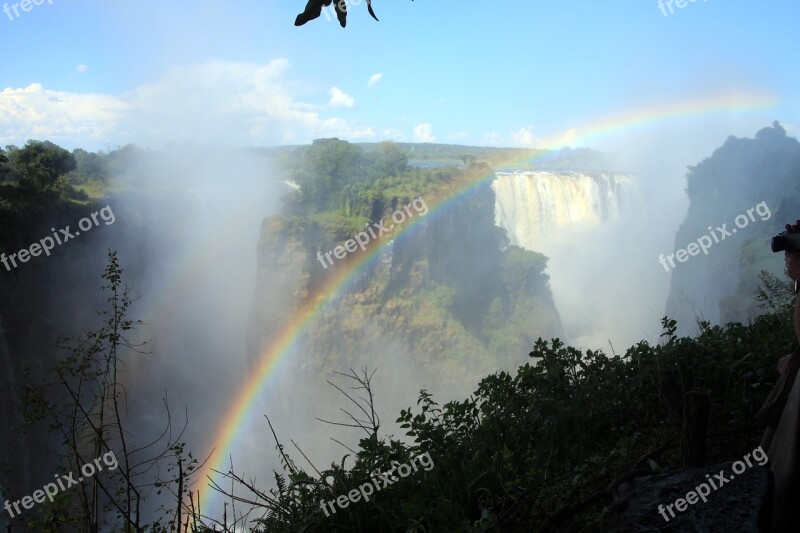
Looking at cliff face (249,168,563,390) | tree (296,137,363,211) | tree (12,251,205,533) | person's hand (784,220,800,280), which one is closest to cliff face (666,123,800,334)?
→ cliff face (249,168,563,390)

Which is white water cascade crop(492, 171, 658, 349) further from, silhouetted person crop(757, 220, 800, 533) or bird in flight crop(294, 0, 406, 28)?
bird in flight crop(294, 0, 406, 28)

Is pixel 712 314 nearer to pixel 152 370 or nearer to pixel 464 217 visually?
pixel 464 217

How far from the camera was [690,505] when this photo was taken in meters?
1.37

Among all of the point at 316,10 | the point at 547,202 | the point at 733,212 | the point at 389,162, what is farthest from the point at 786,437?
the point at 547,202

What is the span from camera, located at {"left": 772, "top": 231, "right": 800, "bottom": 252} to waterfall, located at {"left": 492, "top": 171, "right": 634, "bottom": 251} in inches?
1568

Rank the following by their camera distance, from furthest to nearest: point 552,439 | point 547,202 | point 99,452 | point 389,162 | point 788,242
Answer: point 547,202
point 389,162
point 552,439
point 99,452
point 788,242

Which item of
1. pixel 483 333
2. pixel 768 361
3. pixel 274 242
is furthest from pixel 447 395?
pixel 768 361

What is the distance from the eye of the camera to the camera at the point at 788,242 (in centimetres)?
203

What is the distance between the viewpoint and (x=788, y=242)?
6.73 ft

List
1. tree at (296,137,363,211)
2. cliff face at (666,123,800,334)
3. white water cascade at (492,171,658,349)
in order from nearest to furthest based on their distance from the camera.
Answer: cliff face at (666,123,800,334) → tree at (296,137,363,211) → white water cascade at (492,171,658,349)

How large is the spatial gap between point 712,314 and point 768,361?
29536 millimetres

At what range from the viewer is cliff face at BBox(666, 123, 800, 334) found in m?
25.7

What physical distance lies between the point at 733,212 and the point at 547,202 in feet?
42.4

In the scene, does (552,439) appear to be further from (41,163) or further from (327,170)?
(327,170)
